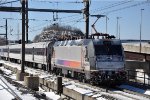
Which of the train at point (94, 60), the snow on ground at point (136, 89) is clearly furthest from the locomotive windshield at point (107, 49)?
the snow on ground at point (136, 89)

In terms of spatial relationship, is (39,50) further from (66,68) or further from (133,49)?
(66,68)

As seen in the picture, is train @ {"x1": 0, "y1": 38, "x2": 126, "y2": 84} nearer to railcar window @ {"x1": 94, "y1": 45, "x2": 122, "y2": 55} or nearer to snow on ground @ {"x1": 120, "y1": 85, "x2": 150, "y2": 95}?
railcar window @ {"x1": 94, "y1": 45, "x2": 122, "y2": 55}

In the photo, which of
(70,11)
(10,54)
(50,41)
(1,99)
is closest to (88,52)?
(1,99)

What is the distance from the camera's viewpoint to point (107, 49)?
2406cm

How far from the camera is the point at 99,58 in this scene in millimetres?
23438

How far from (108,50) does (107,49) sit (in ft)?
0.29

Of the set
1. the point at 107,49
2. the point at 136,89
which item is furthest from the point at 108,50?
the point at 136,89

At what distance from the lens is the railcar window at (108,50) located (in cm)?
2380

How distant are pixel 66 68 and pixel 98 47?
256 inches

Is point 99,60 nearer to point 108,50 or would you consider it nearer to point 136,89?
point 108,50

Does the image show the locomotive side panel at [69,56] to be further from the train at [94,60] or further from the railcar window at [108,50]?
the railcar window at [108,50]

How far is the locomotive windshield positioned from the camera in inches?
938

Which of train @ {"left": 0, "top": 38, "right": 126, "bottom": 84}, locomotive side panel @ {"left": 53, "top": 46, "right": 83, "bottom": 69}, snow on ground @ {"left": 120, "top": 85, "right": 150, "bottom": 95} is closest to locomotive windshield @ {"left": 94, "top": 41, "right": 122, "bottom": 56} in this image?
train @ {"left": 0, "top": 38, "right": 126, "bottom": 84}

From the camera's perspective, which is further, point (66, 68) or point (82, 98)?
point (66, 68)
